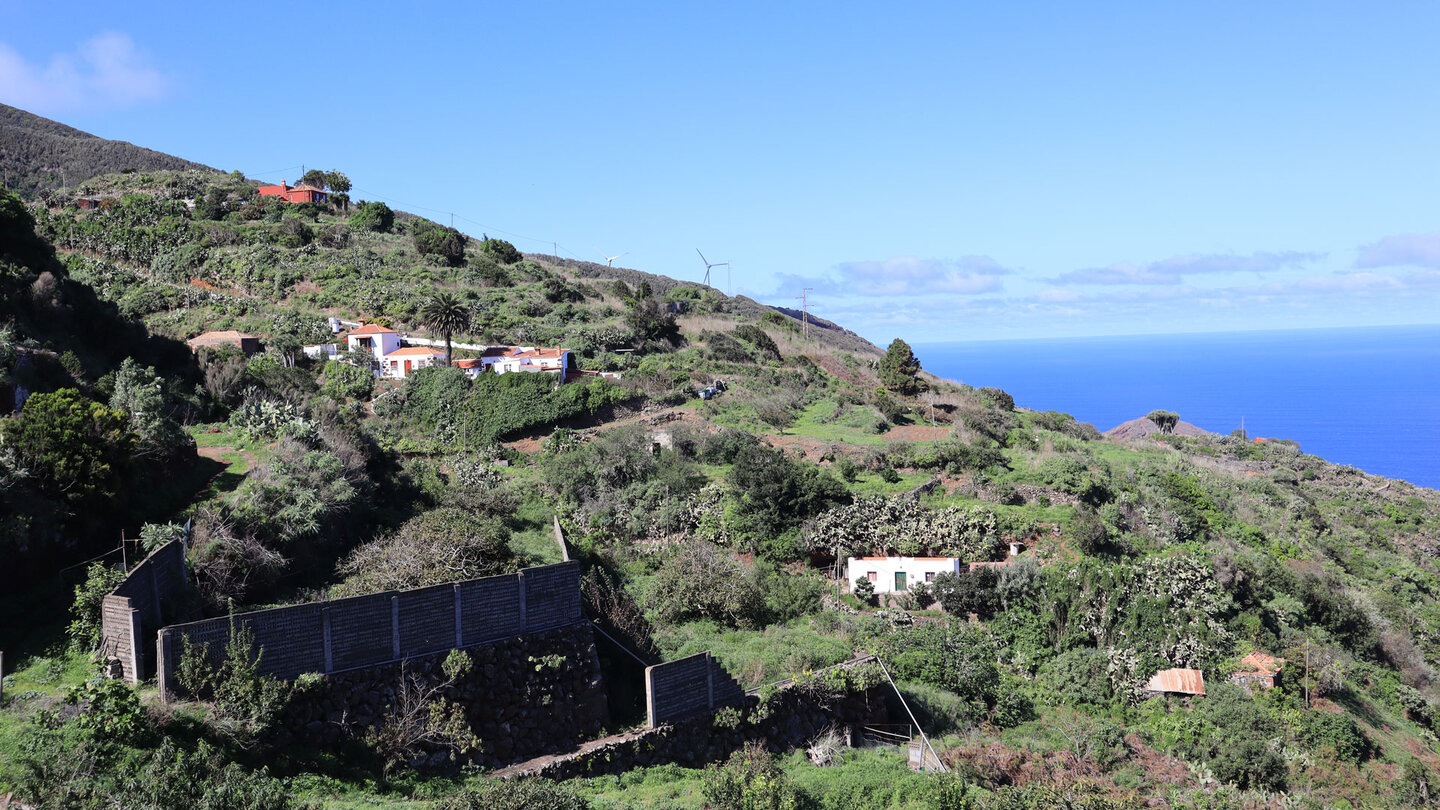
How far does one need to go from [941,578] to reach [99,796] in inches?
639

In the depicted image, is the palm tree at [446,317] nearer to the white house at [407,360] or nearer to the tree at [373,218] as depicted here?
the white house at [407,360]

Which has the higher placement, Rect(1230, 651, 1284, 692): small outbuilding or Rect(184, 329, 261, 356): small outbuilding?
Rect(184, 329, 261, 356): small outbuilding

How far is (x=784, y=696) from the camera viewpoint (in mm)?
13539

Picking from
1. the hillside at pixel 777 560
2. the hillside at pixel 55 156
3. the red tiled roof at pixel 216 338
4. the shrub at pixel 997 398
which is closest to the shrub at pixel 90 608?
the hillside at pixel 777 560

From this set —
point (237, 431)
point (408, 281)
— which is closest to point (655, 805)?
point (237, 431)

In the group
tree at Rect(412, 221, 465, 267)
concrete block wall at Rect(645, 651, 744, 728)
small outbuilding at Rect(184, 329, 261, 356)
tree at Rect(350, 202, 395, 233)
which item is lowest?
concrete block wall at Rect(645, 651, 744, 728)

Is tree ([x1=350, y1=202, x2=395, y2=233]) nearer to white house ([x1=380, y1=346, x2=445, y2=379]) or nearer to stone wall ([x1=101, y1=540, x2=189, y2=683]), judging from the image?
white house ([x1=380, y1=346, x2=445, y2=379])

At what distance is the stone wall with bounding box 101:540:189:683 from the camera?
10195 mm

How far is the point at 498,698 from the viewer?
39.2ft

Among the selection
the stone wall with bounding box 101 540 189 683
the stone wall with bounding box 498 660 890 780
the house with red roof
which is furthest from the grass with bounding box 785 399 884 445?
the house with red roof

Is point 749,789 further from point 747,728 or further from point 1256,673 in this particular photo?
point 1256,673

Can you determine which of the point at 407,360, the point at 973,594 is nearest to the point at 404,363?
the point at 407,360

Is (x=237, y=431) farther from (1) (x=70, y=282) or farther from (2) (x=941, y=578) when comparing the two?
(2) (x=941, y=578)

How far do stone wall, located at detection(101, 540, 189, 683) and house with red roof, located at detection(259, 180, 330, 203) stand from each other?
218ft
